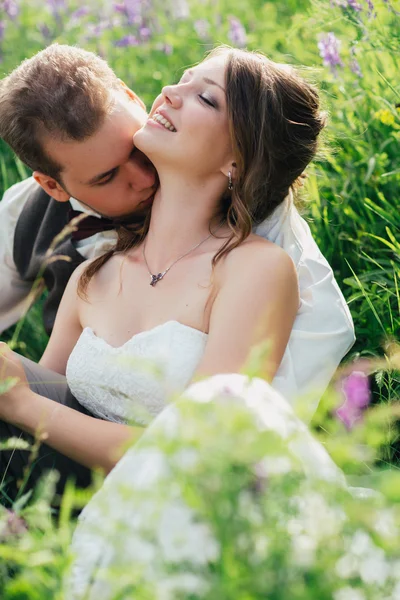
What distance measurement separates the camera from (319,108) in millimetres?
2637

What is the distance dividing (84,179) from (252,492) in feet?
5.47

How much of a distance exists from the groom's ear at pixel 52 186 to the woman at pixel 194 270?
Answer: 0.32 metres

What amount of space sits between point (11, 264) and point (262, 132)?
1.28m

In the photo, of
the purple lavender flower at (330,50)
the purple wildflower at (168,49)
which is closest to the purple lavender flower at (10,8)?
the purple wildflower at (168,49)

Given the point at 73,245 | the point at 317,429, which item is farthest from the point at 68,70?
the point at 317,429

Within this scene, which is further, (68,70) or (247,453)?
(68,70)

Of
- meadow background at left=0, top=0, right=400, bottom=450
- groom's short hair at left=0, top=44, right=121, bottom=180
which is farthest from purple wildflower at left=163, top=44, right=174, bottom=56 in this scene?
groom's short hair at left=0, top=44, right=121, bottom=180

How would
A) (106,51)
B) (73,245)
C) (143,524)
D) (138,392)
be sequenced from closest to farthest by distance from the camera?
(143,524) < (138,392) < (73,245) < (106,51)

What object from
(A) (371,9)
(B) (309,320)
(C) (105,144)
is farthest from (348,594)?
(A) (371,9)

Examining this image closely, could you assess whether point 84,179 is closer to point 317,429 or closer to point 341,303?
point 341,303

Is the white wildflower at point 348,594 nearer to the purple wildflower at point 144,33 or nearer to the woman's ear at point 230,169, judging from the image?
the woman's ear at point 230,169

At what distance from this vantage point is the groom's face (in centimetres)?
266

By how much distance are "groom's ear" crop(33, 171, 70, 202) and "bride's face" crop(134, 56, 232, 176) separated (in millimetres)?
462

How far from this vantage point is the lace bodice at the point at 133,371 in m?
2.30
